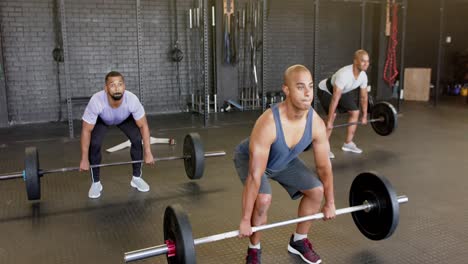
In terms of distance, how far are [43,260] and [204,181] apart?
1.36 metres

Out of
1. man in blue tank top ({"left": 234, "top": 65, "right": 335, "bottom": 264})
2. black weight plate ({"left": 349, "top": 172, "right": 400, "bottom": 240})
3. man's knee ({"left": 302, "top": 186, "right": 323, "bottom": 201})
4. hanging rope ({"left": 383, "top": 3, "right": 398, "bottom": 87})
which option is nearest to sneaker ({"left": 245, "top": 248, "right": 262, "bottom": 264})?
man in blue tank top ({"left": 234, "top": 65, "right": 335, "bottom": 264})

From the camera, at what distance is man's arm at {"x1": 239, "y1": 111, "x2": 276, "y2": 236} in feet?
5.16

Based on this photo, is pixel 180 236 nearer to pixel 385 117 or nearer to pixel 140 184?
pixel 140 184

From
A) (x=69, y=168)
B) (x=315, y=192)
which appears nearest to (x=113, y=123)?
(x=69, y=168)

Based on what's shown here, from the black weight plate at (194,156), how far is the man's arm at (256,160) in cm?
124

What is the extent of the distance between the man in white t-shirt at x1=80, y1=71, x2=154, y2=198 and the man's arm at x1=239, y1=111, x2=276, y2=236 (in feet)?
4.07

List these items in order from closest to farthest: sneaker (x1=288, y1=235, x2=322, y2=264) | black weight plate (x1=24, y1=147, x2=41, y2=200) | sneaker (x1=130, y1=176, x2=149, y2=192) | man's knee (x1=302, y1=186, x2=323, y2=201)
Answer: man's knee (x1=302, y1=186, x2=323, y2=201), sneaker (x1=288, y1=235, x2=322, y2=264), black weight plate (x1=24, y1=147, x2=41, y2=200), sneaker (x1=130, y1=176, x2=149, y2=192)

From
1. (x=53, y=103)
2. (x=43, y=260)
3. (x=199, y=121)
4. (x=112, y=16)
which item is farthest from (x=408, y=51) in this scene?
(x=43, y=260)

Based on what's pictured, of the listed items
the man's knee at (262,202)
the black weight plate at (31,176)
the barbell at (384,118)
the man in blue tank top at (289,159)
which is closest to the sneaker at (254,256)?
the man in blue tank top at (289,159)

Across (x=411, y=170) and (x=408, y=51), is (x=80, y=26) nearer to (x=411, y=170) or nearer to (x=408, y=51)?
(x=411, y=170)

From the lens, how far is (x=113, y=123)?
2.80 m

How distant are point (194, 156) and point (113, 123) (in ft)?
1.86

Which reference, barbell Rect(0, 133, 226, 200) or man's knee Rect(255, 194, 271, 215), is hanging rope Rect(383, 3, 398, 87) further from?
man's knee Rect(255, 194, 271, 215)

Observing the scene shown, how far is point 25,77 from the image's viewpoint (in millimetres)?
5523
